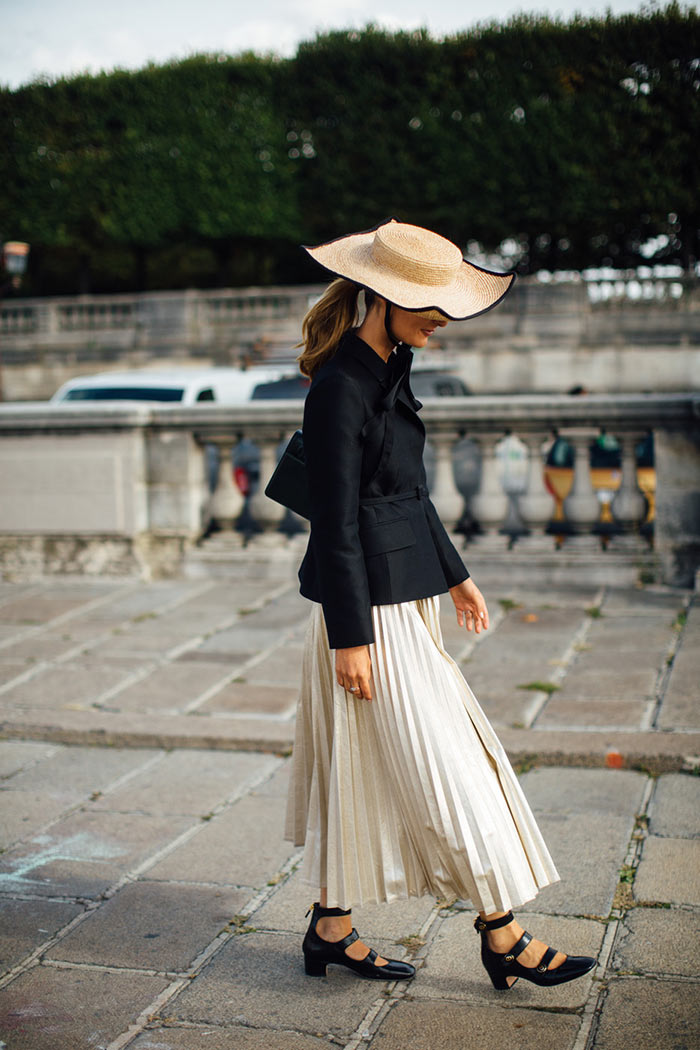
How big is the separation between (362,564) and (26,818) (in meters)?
2.07

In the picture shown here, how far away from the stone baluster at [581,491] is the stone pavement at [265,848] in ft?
3.56

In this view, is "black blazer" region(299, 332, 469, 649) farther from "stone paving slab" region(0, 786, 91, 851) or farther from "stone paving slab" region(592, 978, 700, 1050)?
"stone paving slab" region(0, 786, 91, 851)

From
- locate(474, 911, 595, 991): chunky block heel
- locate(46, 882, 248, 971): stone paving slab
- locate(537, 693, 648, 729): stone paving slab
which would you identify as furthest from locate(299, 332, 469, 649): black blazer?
locate(537, 693, 648, 729): stone paving slab

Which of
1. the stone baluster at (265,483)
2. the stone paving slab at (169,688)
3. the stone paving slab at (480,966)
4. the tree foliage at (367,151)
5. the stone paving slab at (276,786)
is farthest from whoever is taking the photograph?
the tree foliage at (367,151)

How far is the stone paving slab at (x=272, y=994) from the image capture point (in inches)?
107

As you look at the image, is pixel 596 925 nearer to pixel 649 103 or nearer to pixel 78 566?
pixel 78 566

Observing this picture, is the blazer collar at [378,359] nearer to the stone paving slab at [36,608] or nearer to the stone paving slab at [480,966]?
the stone paving slab at [480,966]

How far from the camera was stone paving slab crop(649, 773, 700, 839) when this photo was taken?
12.5 ft

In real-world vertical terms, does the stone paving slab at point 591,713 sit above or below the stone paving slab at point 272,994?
above

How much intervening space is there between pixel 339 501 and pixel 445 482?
17.4ft

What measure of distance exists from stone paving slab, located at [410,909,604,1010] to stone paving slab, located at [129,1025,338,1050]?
1.16ft

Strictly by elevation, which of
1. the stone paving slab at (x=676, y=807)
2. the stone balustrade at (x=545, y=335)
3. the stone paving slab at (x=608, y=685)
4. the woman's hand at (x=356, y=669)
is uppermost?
the stone balustrade at (x=545, y=335)

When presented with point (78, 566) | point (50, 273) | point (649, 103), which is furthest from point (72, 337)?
point (78, 566)

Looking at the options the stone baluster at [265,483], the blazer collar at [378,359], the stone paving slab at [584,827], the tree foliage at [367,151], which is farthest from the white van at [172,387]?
the tree foliage at [367,151]
